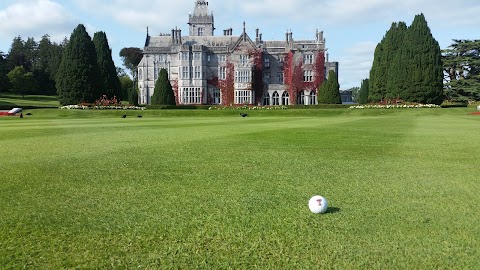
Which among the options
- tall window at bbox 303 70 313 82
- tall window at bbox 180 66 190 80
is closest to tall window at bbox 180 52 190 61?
tall window at bbox 180 66 190 80

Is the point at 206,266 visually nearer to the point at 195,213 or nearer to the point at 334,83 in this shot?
the point at 195,213

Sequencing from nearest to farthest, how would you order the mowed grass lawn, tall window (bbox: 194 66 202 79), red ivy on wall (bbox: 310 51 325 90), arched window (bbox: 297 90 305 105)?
the mowed grass lawn
tall window (bbox: 194 66 202 79)
red ivy on wall (bbox: 310 51 325 90)
arched window (bbox: 297 90 305 105)

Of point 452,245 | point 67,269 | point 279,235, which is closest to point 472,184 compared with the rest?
point 452,245

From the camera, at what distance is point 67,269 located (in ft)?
11.1

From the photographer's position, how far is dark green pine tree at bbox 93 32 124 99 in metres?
58.1

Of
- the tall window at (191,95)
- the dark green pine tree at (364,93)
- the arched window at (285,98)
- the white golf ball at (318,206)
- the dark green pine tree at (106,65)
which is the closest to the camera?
the white golf ball at (318,206)

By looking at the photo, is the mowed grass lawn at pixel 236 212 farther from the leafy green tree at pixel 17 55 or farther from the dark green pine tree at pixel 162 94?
the leafy green tree at pixel 17 55

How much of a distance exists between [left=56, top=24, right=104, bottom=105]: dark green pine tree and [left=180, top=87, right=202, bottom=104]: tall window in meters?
20.1

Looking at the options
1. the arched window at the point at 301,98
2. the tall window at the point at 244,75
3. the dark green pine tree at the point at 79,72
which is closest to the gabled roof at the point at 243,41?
the tall window at the point at 244,75

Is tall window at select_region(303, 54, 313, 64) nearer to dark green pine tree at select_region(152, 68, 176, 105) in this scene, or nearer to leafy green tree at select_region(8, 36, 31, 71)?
dark green pine tree at select_region(152, 68, 176, 105)

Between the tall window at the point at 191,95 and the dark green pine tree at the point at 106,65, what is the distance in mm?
13732

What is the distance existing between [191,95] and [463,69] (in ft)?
139

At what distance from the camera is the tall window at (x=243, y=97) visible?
72.6 meters

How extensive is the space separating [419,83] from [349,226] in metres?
51.4
